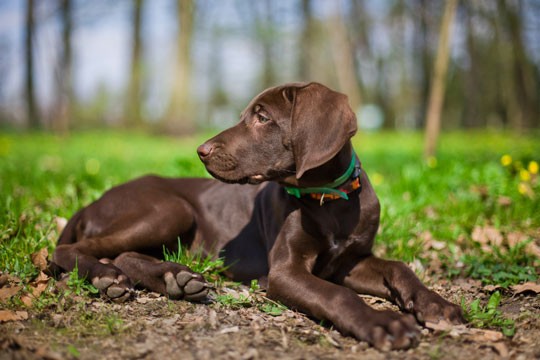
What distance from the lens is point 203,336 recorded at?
2.72 meters

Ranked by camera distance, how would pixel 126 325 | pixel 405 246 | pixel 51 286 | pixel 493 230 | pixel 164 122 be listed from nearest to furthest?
pixel 126 325, pixel 51 286, pixel 405 246, pixel 493 230, pixel 164 122

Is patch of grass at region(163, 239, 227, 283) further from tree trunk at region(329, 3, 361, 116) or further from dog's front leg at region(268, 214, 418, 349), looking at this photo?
tree trunk at region(329, 3, 361, 116)

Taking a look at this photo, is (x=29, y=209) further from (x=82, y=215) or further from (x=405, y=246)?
(x=405, y=246)

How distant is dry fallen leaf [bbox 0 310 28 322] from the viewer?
2.84 m

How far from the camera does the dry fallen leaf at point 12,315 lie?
2.84 m

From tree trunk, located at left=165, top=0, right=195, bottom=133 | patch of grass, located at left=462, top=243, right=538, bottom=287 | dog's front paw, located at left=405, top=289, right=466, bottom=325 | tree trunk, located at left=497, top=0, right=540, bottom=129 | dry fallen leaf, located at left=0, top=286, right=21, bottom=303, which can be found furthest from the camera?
tree trunk, located at left=497, top=0, right=540, bottom=129

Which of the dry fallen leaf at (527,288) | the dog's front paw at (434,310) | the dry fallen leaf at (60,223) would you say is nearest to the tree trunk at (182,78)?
the dry fallen leaf at (60,223)

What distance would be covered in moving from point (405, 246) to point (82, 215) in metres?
2.62

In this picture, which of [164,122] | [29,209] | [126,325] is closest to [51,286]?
[126,325]

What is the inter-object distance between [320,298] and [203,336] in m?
0.67

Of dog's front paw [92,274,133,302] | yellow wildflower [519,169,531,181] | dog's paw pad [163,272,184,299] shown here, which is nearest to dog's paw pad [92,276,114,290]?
dog's front paw [92,274,133,302]

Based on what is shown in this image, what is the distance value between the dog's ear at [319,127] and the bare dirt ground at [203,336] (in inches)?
36.0

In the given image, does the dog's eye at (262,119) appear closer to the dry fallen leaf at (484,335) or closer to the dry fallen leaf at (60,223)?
the dry fallen leaf at (484,335)

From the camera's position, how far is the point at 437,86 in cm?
743
